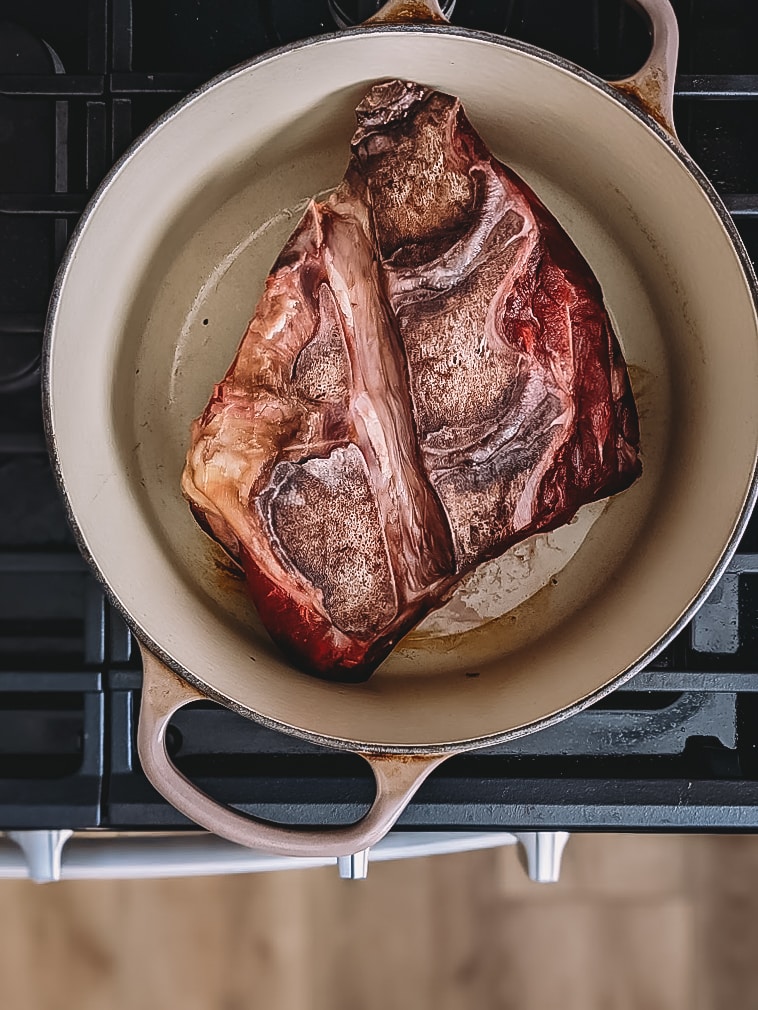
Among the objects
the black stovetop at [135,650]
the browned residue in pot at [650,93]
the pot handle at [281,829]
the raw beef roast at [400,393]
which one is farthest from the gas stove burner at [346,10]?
the pot handle at [281,829]

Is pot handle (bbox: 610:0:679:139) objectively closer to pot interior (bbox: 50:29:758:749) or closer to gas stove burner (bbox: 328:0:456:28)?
pot interior (bbox: 50:29:758:749)

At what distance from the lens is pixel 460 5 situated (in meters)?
0.93

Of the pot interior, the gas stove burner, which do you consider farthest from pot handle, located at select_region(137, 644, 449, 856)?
the gas stove burner

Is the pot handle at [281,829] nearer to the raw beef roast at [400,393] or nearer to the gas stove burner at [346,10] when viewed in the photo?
the raw beef roast at [400,393]

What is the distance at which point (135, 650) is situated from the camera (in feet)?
2.86

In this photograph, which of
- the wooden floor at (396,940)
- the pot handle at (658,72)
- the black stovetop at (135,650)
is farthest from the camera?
the wooden floor at (396,940)

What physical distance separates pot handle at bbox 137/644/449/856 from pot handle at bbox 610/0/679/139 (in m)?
0.57

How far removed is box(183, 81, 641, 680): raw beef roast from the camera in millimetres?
796

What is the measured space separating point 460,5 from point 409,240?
308 millimetres

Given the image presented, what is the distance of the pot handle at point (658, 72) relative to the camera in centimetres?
74

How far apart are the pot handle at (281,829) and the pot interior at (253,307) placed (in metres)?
0.03

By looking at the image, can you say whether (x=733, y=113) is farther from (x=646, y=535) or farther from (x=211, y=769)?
(x=211, y=769)

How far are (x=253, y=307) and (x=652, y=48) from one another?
45cm

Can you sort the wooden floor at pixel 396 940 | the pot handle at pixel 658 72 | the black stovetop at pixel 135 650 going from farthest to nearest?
the wooden floor at pixel 396 940 < the black stovetop at pixel 135 650 < the pot handle at pixel 658 72
